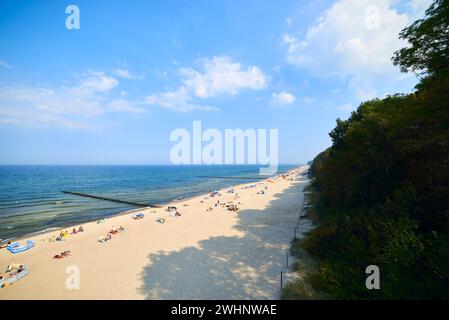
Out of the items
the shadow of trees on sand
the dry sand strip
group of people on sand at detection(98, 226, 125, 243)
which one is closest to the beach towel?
the dry sand strip

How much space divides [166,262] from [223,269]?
3544 mm

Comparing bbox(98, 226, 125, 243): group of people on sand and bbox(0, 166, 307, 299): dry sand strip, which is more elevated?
bbox(0, 166, 307, 299): dry sand strip

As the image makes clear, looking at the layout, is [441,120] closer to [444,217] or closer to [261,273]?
[444,217]

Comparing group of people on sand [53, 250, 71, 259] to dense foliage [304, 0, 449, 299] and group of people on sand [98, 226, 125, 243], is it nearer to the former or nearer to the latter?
group of people on sand [98, 226, 125, 243]

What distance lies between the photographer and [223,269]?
35.9 feet

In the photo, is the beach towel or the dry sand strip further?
the beach towel

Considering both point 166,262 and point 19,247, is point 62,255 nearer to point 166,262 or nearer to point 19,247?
point 19,247

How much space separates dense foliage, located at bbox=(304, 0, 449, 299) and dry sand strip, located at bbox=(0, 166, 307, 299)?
3059mm

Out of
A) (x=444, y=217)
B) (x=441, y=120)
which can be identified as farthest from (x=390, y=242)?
(x=441, y=120)

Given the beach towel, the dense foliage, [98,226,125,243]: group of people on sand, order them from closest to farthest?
1. the dense foliage
2. the beach towel
3. [98,226,125,243]: group of people on sand

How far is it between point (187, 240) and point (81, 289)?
6.99 m

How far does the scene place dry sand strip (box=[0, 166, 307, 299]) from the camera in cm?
943

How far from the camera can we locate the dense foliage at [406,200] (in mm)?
6156
